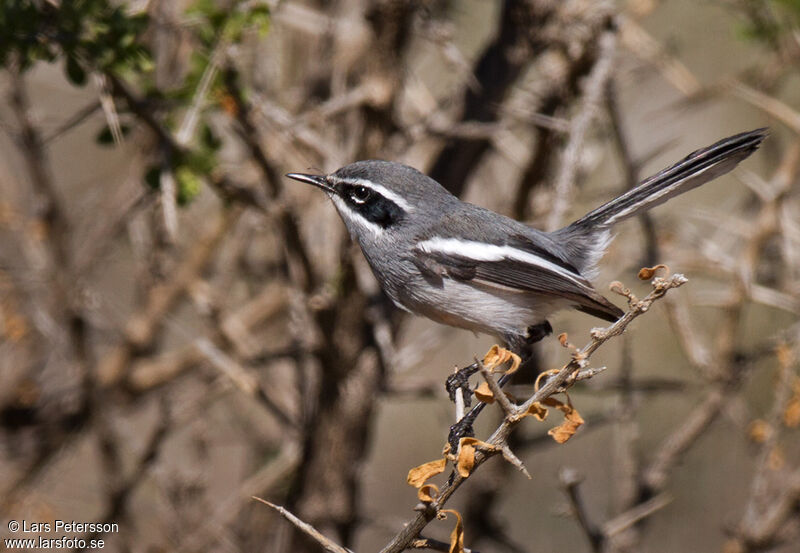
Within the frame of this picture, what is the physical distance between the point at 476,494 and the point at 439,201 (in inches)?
65.3

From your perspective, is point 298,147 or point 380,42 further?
point 298,147

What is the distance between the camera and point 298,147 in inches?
147

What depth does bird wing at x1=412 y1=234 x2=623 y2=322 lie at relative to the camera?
290 cm

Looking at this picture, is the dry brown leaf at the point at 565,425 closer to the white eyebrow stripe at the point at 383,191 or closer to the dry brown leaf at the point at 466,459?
the dry brown leaf at the point at 466,459

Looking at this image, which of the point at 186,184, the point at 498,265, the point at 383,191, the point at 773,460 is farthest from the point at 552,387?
Answer: the point at 773,460

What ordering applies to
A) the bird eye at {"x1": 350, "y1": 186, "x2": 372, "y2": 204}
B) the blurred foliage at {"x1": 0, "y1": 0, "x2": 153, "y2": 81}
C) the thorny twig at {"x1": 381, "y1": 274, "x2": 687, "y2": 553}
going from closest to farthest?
the thorny twig at {"x1": 381, "y1": 274, "x2": 687, "y2": 553}, the blurred foliage at {"x1": 0, "y1": 0, "x2": 153, "y2": 81}, the bird eye at {"x1": 350, "y1": 186, "x2": 372, "y2": 204}

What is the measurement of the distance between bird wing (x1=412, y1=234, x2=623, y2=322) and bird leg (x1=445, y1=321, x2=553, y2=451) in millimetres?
250

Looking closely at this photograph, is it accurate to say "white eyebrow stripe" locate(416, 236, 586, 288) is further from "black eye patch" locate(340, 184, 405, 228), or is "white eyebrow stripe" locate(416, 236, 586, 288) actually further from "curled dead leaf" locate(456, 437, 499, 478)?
"curled dead leaf" locate(456, 437, 499, 478)

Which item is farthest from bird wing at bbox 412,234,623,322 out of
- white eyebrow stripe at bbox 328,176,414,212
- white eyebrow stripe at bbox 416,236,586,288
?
white eyebrow stripe at bbox 328,176,414,212

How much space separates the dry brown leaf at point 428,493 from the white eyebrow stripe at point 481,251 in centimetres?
119

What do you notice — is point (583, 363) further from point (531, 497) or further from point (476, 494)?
point (531, 497)

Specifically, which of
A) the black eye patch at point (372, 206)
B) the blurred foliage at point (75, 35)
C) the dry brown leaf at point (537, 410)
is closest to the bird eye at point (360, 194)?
the black eye patch at point (372, 206)

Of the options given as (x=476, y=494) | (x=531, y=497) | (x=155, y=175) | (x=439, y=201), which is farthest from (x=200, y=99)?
(x=531, y=497)

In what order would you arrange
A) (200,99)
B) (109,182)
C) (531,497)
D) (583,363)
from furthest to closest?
(531,497)
(109,182)
(200,99)
(583,363)
